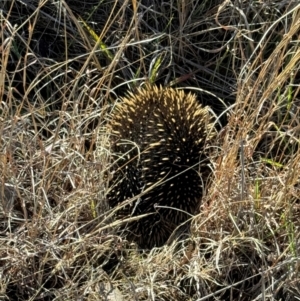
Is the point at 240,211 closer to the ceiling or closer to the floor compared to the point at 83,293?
closer to the ceiling

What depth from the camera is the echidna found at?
2.30 metres

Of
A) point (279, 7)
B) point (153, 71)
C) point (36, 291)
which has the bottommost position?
point (36, 291)

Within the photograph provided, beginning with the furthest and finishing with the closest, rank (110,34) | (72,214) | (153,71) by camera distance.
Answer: (110,34) → (153,71) → (72,214)

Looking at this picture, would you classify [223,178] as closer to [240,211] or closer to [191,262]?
[240,211]

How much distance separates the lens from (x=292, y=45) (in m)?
2.58

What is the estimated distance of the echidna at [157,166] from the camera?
230cm

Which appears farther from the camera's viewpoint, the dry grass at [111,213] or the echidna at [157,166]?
the echidna at [157,166]

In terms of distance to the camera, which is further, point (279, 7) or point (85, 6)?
point (85, 6)

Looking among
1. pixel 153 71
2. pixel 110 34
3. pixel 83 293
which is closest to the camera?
pixel 83 293

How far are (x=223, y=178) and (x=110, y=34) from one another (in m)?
0.80

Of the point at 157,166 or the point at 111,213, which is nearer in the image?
the point at 111,213

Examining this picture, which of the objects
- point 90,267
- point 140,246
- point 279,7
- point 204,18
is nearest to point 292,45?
point 279,7

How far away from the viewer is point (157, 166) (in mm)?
2299

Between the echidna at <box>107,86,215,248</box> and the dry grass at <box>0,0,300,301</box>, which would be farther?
the echidna at <box>107,86,215,248</box>
